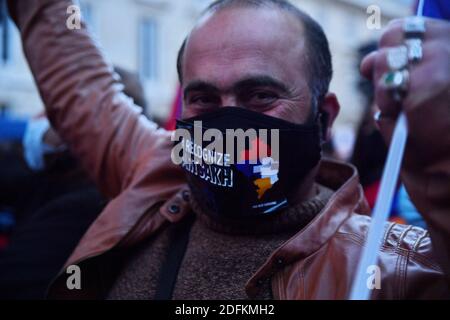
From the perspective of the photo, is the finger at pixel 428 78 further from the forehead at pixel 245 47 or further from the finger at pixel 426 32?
the forehead at pixel 245 47

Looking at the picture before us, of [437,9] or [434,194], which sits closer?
[434,194]

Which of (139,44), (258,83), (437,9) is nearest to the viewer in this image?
(437,9)

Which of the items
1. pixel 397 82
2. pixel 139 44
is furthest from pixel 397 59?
pixel 139 44

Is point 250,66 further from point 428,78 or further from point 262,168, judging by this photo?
point 428,78

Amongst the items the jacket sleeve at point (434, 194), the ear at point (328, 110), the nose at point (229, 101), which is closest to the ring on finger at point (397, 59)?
the jacket sleeve at point (434, 194)

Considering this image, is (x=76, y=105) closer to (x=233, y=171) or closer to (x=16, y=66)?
(x=233, y=171)

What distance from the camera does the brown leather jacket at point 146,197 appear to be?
1.12 meters

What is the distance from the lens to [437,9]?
101cm

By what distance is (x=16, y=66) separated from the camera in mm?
12211

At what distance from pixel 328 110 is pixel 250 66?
0.34m

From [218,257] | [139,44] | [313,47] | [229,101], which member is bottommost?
[139,44]

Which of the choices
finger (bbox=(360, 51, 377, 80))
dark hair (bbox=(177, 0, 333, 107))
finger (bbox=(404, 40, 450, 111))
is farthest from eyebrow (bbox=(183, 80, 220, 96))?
finger (bbox=(404, 40, 450, 111))

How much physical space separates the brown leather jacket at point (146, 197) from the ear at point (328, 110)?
143mm
